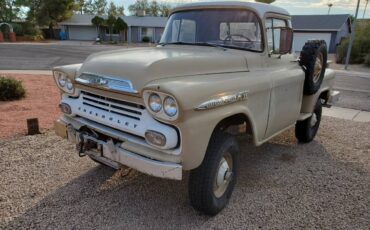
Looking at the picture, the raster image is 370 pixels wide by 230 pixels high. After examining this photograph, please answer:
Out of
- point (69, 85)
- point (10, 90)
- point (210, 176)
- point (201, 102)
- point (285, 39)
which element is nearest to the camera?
point (201, 102)

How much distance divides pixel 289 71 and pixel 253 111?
1.22 metres

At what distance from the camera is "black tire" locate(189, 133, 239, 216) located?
9.96 feet

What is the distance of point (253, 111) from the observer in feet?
11.3

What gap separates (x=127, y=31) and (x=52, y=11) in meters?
9.87

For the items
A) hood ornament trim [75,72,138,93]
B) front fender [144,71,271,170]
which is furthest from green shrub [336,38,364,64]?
hood ornament trim [75,72,138,93]

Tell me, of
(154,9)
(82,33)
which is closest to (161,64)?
(82,33)

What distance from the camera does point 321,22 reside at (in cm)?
3809

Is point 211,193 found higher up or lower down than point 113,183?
higher up

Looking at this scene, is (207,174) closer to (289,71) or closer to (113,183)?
(113,183)

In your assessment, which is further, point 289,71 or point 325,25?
point 325,25

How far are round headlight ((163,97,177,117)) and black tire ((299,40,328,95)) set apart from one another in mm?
2812

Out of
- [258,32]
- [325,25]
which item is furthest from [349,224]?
[325,25]

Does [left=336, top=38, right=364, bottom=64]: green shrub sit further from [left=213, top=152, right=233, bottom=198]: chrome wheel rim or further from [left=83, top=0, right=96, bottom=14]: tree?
[left=83, top=0, right=96, bottom=14]: tree

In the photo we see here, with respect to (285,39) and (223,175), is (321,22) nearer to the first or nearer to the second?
(285,39)
